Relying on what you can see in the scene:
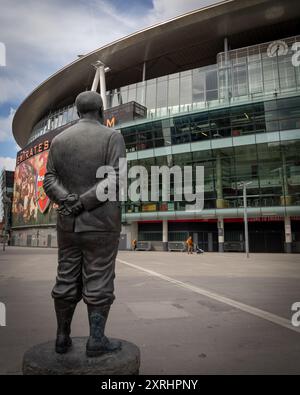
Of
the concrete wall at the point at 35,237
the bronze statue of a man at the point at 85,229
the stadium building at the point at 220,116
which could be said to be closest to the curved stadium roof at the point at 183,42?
the stadium building at the point at 220,116

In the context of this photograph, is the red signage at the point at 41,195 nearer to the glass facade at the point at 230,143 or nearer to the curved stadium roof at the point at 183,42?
the curved stadium roof at the point at 183,42

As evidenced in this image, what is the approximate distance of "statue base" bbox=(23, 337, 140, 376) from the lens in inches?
110

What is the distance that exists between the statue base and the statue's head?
2438 millimetres

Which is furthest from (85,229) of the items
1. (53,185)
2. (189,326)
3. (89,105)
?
(189,326)

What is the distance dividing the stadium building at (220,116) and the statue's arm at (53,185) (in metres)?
29.0

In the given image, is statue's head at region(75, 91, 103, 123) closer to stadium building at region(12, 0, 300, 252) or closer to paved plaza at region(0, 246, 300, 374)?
paved plaza at region(0, 246, 300, 374)

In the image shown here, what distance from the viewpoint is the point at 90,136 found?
336cm

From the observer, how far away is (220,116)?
32.8m

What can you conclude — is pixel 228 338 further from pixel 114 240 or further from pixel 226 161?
pixel 226 161

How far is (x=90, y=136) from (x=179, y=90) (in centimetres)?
3730

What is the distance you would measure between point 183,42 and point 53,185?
128ft

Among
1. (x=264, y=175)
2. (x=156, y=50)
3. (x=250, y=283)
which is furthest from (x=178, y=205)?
(x=250, y=283)

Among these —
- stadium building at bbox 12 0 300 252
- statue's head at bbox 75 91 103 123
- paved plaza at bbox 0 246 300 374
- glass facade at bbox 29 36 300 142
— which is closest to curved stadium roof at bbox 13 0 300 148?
stadium building at bbox 12 0 300 252

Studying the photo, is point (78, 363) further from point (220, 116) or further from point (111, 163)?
point (220, 116)
